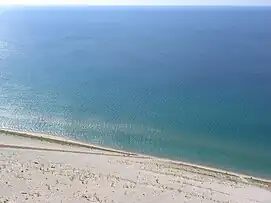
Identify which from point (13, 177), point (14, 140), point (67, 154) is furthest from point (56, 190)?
point (14, 140)

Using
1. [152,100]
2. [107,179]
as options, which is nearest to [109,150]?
[107,179]

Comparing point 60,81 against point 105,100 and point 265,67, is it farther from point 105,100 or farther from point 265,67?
point 265,67

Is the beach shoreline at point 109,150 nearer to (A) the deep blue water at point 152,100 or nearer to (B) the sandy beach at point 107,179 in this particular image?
(B) the sandy beach at point 107,179

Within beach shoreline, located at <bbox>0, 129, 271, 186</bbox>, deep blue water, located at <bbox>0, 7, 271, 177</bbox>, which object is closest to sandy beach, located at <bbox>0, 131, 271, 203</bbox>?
beach shoreline, located at <bbox>0, 129, 271, 186</bbox>

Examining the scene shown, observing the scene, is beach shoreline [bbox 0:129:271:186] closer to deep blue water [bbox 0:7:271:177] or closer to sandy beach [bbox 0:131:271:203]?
sandy beach [bbox 0:131:271:203]

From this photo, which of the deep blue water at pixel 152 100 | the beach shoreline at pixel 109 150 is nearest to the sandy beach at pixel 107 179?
the beach shoreline at pixel 109 150

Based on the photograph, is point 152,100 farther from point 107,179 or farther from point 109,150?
point 107,179

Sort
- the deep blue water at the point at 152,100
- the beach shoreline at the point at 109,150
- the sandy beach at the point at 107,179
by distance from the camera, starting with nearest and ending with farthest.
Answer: the sandy beach at the point at 107,179
the beach shoreline at the point at 109,150
the deep blue water at the point at 152,100

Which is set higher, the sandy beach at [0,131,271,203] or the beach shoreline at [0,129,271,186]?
the beach shoreline at [0,129,271,186]

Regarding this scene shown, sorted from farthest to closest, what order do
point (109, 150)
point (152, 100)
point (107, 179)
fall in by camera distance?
1. point (152, 100)
2. point (109, 150)
3. point (107, 179)
